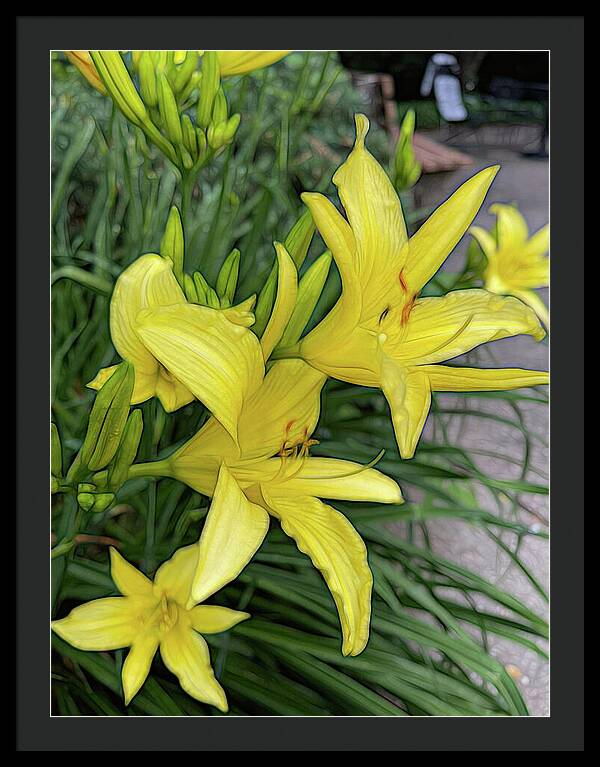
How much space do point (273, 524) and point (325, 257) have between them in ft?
1.04

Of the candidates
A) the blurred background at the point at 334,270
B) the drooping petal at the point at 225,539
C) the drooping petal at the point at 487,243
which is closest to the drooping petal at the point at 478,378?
the drooping petal at the point at 225,539

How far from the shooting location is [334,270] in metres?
0.64

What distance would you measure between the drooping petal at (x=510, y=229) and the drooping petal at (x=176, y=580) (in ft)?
1.33

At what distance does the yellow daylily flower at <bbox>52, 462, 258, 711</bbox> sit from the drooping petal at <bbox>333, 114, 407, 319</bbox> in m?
0.20

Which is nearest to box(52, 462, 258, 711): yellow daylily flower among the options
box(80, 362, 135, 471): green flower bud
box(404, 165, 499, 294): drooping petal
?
box(80, 362, 135, 471): green flower bud

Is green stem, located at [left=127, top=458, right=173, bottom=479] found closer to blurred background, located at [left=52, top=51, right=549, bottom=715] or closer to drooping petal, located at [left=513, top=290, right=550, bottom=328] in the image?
blurred background, located at [left=52, top=51, right=549, bottom=715]

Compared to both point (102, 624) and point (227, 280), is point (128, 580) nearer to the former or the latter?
point (102, 624)

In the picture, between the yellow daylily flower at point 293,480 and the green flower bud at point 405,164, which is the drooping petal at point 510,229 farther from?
the yellow daylily flower at point 293,480

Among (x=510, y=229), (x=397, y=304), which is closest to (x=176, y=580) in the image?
(x=397, y=304)

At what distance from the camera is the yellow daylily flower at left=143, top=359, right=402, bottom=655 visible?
1.05 feet

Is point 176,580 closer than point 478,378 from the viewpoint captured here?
No

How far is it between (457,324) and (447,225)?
5 centimetres
